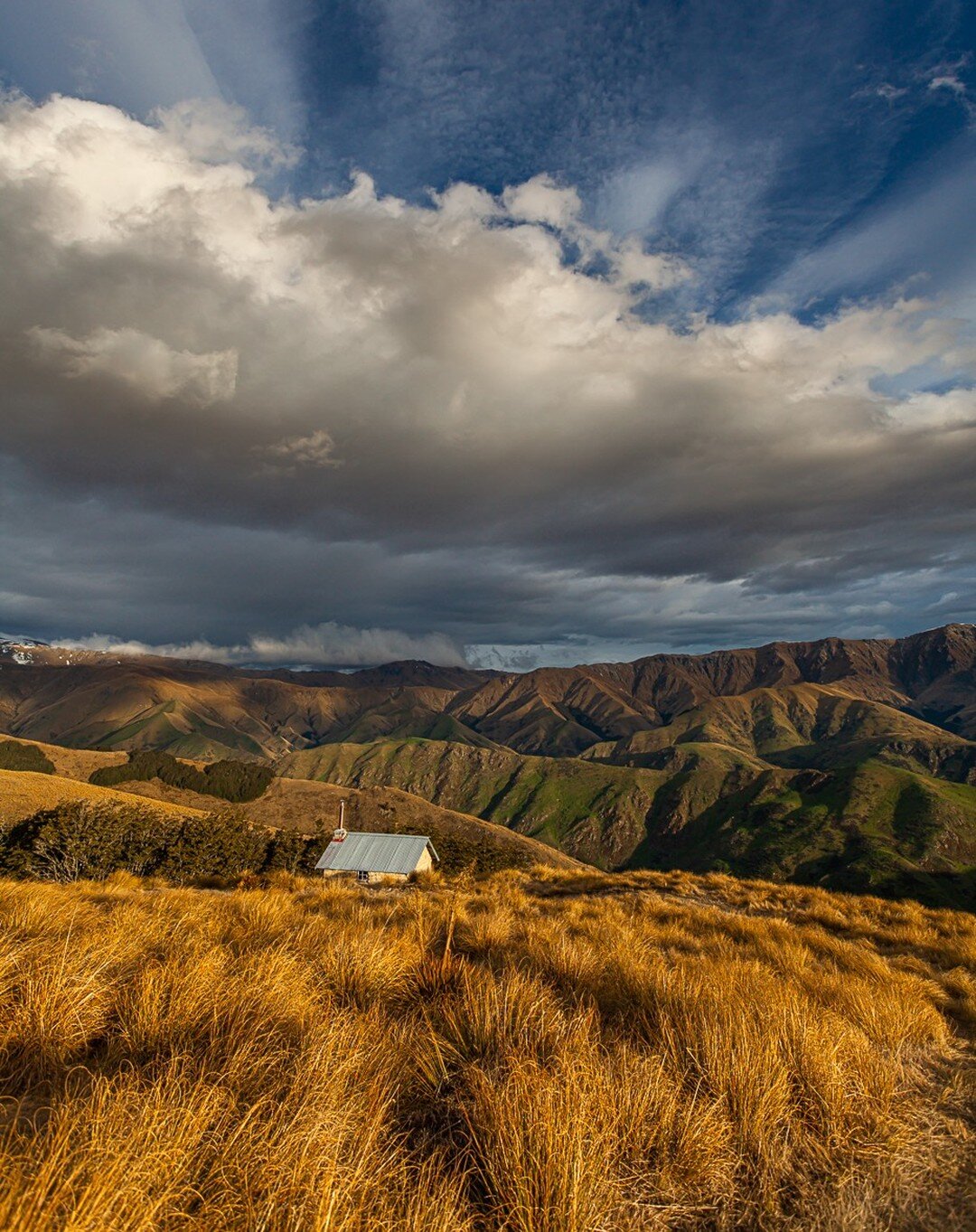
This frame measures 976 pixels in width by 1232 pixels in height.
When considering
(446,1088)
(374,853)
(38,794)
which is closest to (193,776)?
(38,794)

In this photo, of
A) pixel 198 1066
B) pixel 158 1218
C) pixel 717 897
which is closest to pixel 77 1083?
pixel 198 1066

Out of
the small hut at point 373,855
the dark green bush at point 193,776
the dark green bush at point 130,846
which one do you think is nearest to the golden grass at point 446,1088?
the dark green bush at point 130,846

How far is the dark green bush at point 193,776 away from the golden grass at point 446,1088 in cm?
16654

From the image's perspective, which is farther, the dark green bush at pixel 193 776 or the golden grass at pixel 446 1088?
the dark green bush at pixel 193 776

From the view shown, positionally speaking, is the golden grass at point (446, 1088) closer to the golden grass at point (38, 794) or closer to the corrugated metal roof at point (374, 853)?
the corrugated metal roof at point (374, 853)

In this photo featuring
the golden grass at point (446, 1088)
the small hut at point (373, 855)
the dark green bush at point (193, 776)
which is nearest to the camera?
the golden grass at point (446, 1088)

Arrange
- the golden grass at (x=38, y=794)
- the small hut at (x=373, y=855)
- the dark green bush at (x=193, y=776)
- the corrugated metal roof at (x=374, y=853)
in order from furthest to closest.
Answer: the dark green bush at (x=193, y=776), the golden grass at (x=38, y=794), the corrugated metal roof at (x=374, y=853), the small hut at (x=373, y=855)

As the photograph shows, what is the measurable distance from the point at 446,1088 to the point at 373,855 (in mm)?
63874

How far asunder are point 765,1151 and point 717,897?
634 inches

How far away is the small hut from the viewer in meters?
59.3

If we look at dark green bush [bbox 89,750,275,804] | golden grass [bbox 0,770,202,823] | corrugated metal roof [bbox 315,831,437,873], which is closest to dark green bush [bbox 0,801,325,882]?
corrugated metal roof [bbox 315,831,437,873]

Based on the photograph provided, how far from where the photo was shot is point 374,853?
205 ft

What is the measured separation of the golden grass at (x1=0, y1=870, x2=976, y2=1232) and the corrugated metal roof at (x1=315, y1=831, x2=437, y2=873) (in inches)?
Answer: 2258

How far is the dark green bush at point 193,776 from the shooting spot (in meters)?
156
